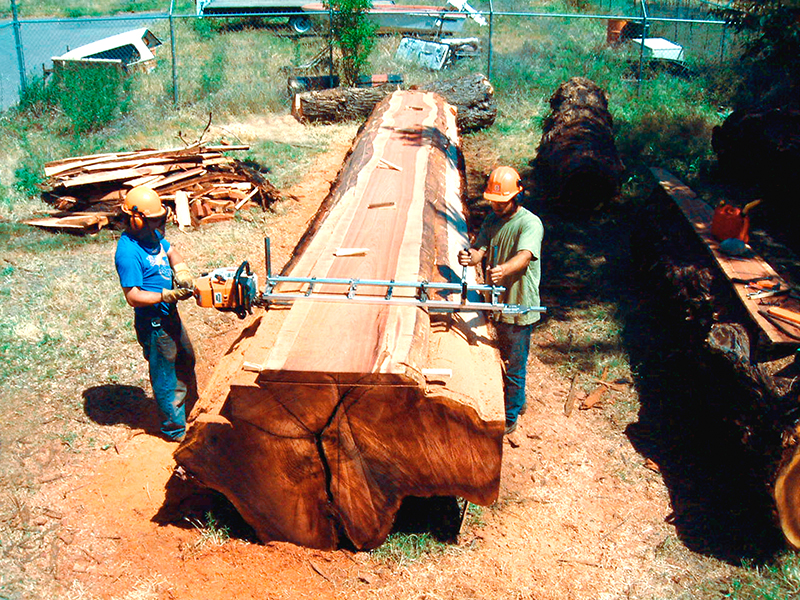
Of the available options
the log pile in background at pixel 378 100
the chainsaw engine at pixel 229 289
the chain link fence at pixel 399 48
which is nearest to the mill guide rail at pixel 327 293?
the chainsaw engine at pixel 229 289

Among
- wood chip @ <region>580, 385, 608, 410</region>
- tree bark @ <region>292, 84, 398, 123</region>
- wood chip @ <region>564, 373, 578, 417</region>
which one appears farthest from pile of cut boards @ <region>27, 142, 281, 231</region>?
wood chip @ <region>580, 385, 608, 410</region>

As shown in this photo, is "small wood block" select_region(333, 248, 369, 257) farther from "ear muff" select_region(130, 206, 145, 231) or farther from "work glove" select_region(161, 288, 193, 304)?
"ear muff" select_region(130, 206, 145, 231)

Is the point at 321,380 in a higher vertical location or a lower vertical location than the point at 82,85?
lower

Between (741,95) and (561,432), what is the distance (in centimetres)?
1082

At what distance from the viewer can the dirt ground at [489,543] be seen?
4.02 metres

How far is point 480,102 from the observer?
12641mm

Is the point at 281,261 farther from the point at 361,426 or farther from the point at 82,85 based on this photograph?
the point at 82,85

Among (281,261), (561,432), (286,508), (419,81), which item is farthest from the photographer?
(419,81)

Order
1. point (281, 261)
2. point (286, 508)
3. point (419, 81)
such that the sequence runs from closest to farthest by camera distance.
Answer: point (286, 508) < point (281, 261) < point (419, 81)

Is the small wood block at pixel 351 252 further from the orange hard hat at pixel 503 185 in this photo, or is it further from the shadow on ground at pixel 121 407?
the shadow on ground at pixel 121 407

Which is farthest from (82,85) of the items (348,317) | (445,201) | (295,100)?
(348,317)

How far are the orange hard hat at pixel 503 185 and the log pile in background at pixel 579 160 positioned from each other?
15.2 ft

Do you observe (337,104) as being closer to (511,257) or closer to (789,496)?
(511,257)

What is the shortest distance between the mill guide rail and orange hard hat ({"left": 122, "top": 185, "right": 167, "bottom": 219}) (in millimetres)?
721
